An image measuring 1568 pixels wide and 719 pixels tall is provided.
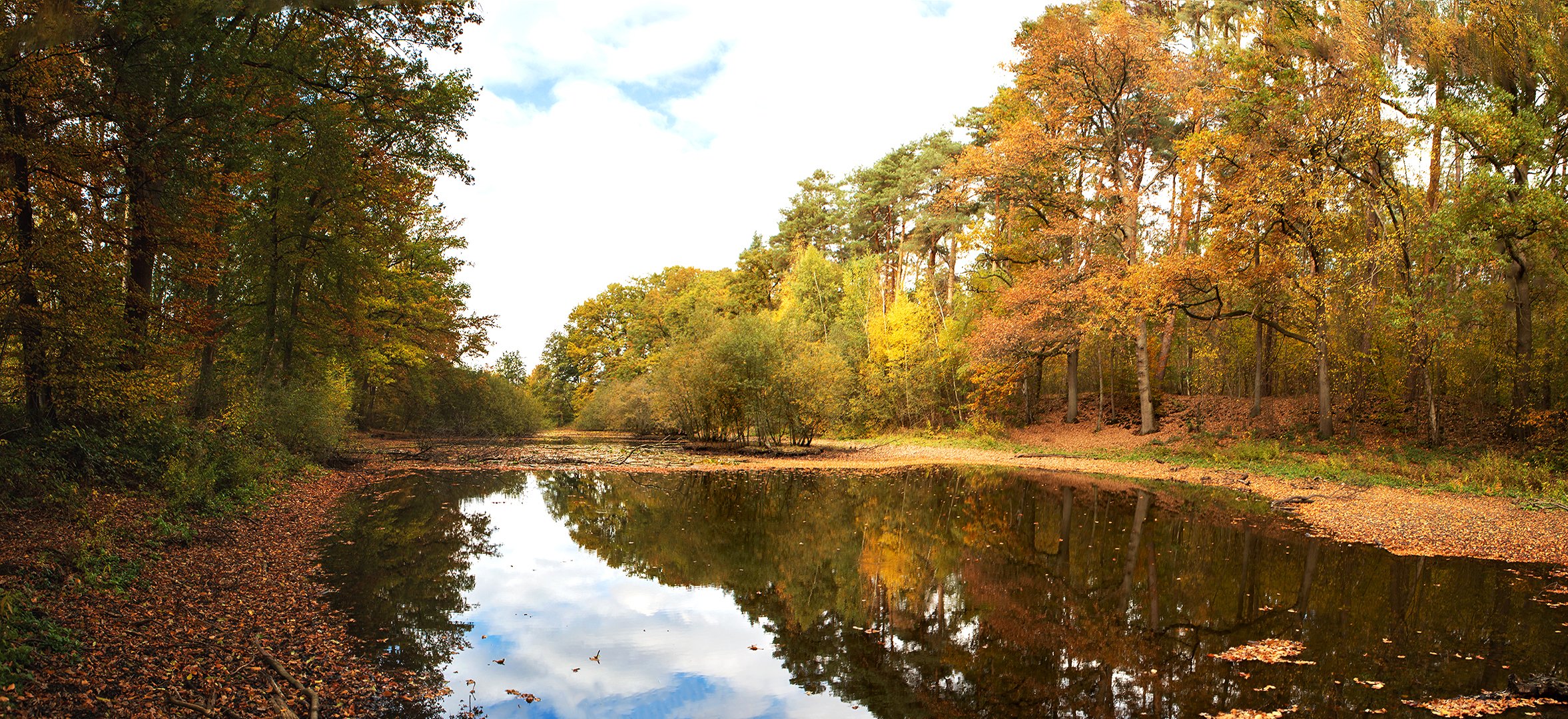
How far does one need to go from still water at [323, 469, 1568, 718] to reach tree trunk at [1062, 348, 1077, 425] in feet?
56.3

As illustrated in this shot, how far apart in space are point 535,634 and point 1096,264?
26.1 meters

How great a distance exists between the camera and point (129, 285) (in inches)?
418

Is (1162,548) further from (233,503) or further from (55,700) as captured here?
(233,503)

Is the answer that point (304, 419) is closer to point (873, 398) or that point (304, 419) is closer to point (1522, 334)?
point (873, 398)

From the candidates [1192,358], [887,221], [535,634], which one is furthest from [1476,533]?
[887,221]

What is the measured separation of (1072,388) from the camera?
3159cm

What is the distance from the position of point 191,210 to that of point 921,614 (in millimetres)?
12223

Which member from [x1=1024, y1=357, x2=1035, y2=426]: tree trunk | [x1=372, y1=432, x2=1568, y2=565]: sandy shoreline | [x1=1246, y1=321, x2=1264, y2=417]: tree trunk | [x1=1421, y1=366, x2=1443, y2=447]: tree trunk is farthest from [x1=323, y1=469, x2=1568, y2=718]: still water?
[x1=1024, y1=357, x2=1035, y2=426]: tree trunk

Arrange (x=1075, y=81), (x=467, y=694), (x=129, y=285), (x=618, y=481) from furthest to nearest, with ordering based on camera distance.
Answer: (x=1075, y=81) → (x=618, y=481) → (x=129, y=285) → (x=467, y=694)

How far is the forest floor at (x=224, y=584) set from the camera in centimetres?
512

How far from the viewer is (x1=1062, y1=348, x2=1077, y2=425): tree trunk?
31359 millimetres

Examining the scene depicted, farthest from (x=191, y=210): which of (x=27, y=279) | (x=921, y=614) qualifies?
(x=921, y=614)

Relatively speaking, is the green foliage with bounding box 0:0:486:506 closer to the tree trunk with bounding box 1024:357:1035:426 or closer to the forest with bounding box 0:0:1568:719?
the forest with bounding box 0:0:1568:719

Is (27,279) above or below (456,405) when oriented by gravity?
above
